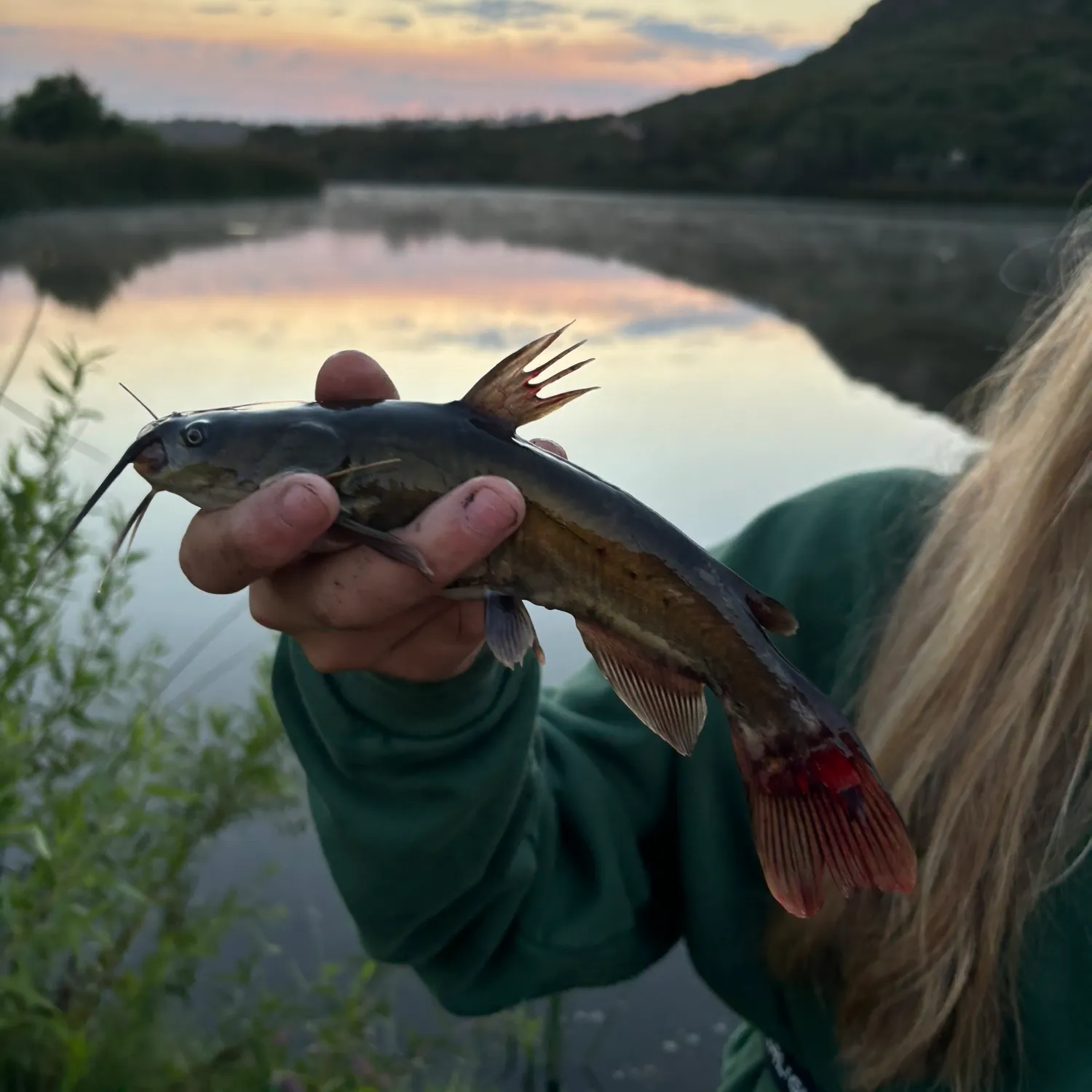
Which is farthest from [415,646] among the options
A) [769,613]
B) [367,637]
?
[769,613]

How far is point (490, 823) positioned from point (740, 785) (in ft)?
1.86

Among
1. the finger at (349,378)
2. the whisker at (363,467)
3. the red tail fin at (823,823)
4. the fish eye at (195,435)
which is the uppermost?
the finger at (349,378)

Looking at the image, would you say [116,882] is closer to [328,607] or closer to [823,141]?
[328,607]

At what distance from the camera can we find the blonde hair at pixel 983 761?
1539 mm

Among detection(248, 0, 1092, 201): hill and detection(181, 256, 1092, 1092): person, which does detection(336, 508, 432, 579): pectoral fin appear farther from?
detection(248, 0, 1092, 201): hill

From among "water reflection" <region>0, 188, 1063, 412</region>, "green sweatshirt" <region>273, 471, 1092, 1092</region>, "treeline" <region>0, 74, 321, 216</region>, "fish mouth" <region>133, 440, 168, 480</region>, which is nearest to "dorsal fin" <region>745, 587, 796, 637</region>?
"green sweatshirt" <region>273, 471, 1092, 1092</region>

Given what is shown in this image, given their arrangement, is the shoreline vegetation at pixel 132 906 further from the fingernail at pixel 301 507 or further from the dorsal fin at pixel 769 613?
the dorsal fin at pixel 769 613

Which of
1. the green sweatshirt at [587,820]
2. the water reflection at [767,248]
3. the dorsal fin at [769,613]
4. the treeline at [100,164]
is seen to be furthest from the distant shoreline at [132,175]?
the dorsal fin at [769,613]

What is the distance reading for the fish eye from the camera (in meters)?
1.19

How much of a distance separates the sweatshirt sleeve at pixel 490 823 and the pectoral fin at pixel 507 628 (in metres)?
0.18

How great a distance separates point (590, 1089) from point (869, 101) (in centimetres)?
2588

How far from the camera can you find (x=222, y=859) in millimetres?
3641

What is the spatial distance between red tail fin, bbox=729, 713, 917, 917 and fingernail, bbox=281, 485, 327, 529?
0.55 metres

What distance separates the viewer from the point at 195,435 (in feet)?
3.90
